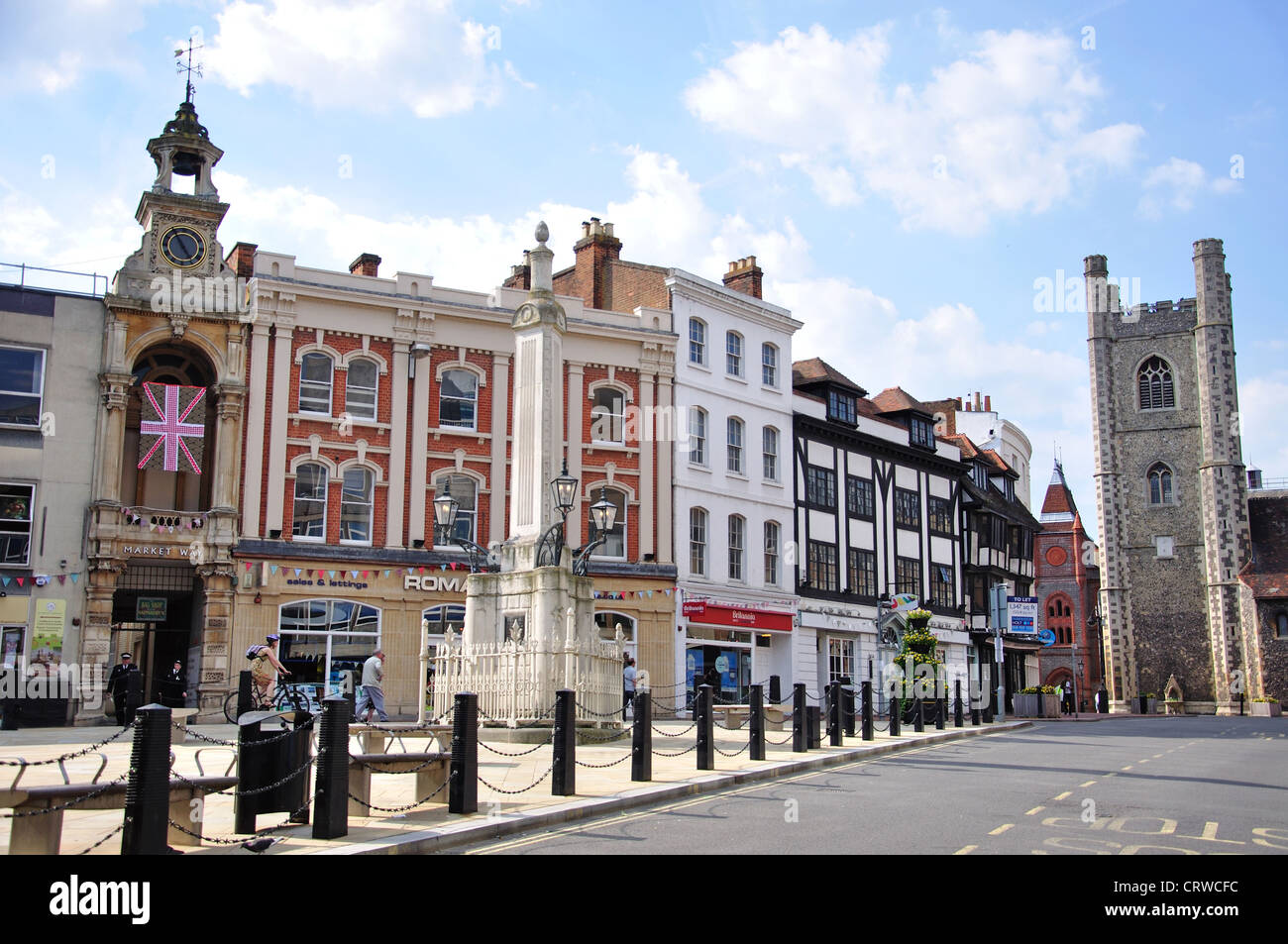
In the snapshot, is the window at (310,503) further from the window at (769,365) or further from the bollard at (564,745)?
the bollard at (564,745)

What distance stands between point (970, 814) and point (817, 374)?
3095 cm

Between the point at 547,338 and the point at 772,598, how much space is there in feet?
58.7

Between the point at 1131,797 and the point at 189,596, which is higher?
the point at 189,596

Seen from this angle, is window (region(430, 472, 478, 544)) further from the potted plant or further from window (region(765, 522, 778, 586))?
the potted plant

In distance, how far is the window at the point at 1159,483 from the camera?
64.2m

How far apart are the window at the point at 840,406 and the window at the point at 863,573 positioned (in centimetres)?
465

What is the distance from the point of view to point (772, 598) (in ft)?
121

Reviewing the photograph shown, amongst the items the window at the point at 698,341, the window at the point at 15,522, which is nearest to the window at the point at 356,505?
the window at the point at 15,522

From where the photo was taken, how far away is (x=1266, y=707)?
5275cm

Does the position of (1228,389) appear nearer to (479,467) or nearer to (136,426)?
(479,467)

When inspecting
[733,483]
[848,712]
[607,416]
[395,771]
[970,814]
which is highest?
[607,416]

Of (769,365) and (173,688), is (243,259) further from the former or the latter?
(769,365)

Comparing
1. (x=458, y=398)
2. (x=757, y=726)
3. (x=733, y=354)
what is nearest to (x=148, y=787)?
(x=757, y=726)
